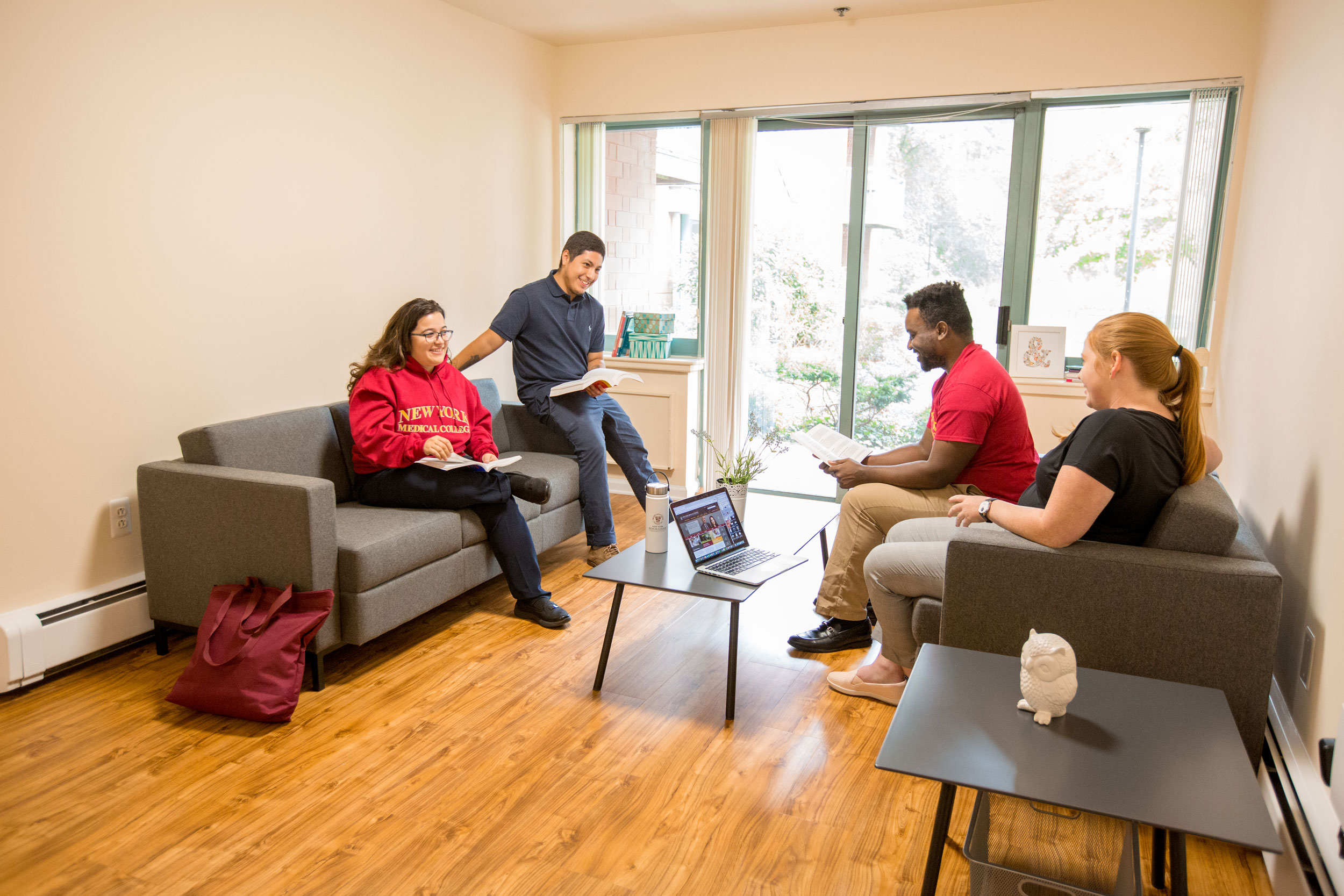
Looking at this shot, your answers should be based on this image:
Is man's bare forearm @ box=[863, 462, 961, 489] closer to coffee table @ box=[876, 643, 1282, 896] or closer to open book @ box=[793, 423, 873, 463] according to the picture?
open book @ box=[793, 423, 873, 463]

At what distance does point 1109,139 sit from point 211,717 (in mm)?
4658

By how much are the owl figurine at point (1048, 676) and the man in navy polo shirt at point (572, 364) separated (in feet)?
8.45

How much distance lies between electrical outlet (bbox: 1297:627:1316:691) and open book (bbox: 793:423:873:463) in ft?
5.04

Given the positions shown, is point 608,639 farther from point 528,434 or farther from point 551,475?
→ point 528,434

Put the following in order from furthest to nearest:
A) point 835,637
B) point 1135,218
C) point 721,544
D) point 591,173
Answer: point 591,173, point 1135,218, point 835,637, point 721,544

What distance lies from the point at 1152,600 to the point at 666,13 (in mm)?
3907

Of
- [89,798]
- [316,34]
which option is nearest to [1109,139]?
[316,34]

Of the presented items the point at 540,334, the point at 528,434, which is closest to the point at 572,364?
the point at 540,334

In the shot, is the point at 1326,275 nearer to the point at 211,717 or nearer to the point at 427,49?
the point at 211,717

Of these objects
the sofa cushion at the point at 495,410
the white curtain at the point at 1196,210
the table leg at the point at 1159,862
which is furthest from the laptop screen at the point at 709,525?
the white curtain at the point at 1196,210

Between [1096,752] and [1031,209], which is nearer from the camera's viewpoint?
[1096,752]

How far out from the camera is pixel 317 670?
2.78m

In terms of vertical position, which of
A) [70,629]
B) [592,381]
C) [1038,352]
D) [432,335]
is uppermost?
[432,335]

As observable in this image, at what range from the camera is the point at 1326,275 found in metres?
2.31
